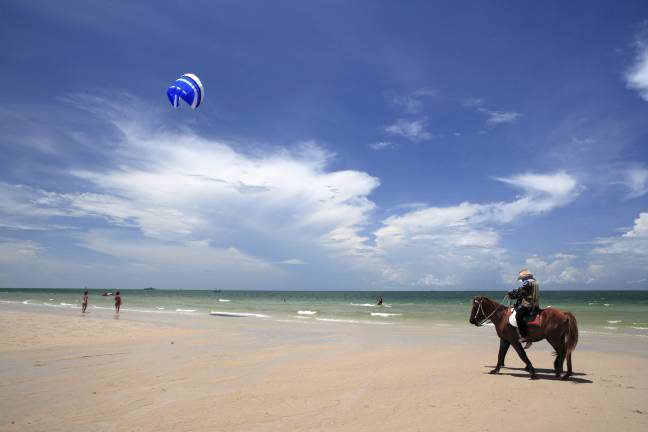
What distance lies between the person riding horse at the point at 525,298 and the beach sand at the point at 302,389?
132cm

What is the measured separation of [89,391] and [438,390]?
7.31 meters

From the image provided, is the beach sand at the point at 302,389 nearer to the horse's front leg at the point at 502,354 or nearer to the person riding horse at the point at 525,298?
the horse's front leg at the point at 502,354

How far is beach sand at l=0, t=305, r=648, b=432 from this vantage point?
630 centimetres

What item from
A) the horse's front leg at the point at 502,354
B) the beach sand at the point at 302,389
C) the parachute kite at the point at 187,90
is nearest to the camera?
the beach sand at the point at 302,389

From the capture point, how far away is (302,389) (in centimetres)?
831

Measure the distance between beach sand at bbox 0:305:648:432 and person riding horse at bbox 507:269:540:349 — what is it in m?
1.32

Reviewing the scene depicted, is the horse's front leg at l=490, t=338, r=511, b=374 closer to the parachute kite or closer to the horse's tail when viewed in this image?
the horse's tail

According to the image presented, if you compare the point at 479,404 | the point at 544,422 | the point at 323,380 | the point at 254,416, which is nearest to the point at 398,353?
the point at 323,380

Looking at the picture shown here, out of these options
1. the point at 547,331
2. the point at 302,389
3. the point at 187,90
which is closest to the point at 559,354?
the point at 547,331

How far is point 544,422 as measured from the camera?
6.47 m

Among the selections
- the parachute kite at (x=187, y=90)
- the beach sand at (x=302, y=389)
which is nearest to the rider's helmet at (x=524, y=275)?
the beach sand at (x=302, y=389)

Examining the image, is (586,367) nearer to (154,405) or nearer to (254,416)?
(254,416)

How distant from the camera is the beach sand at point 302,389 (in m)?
6.30

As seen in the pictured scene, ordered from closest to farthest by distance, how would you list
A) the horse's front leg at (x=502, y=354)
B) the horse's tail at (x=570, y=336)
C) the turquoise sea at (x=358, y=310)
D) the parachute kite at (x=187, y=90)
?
the horse's tail at (x=570, y=336), the horse's front leg at (x=502, y=354), the parachute kite at (x=187, y=90), the turquoise sea at (x=358, y=310)
